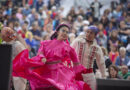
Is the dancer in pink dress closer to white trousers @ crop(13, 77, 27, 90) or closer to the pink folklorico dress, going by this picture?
the pink folklorico dress

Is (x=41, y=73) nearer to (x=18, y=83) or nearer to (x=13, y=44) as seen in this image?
(x=18, y=83)

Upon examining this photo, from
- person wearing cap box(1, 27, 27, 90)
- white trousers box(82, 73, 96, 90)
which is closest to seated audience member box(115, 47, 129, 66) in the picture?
white trousers box(82, 73, 96, 90)

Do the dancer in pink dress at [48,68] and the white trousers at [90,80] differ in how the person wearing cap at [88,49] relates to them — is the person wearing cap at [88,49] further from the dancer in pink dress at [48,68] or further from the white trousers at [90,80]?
the dancer in pink dress at [48,68]

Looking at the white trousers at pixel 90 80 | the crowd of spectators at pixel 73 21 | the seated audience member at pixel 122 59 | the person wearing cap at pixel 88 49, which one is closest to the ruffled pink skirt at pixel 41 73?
the white trousers at pixel 90 80

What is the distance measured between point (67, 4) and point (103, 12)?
2160 millimetres

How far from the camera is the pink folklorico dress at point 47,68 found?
242 inches

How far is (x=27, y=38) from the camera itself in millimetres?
12977

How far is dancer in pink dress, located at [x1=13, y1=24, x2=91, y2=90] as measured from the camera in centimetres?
614

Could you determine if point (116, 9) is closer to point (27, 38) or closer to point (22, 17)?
point (22, 17)

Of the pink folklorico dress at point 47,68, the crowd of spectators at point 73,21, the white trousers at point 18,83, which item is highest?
the crowd of spectators at point 73,21

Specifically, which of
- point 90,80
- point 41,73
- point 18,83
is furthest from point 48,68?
point 90,80

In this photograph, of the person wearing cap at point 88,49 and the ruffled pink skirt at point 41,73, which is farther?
the person wearing cap at point 88,49

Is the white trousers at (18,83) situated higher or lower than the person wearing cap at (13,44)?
lower

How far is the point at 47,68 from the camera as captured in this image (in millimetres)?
6238
